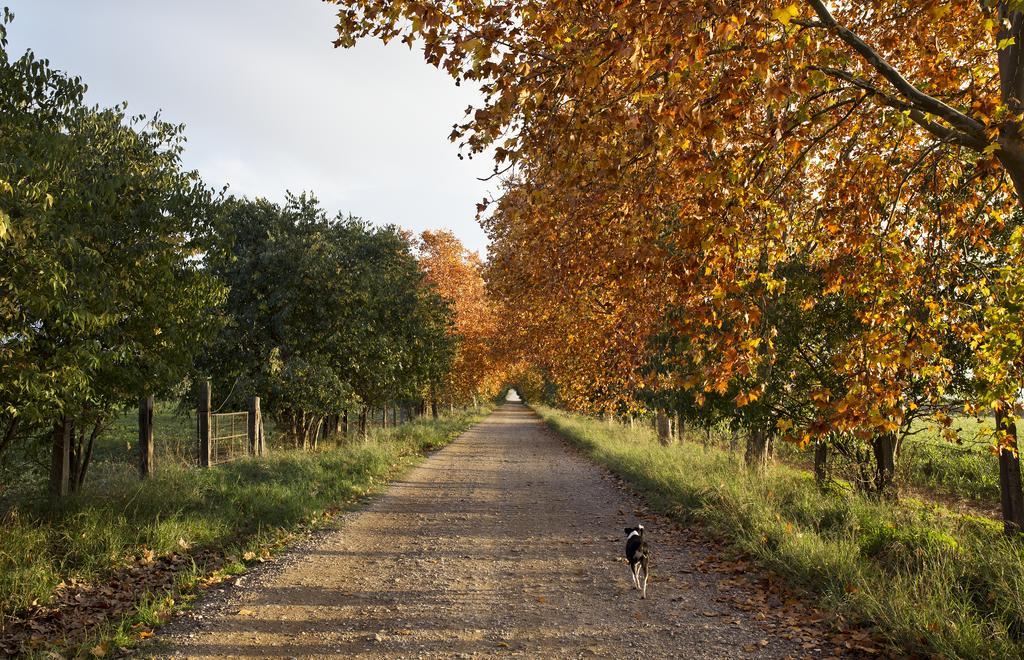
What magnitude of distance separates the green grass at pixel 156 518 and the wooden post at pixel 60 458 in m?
0.35

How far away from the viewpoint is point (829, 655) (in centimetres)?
495

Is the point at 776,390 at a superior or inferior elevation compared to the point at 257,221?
inferior

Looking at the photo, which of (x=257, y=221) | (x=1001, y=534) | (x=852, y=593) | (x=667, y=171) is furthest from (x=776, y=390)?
(x=257, y=221)

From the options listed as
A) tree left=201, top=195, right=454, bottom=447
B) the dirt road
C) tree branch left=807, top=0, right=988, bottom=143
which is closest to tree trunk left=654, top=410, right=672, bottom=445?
tree left=201, top=195, right=454, bottom=447

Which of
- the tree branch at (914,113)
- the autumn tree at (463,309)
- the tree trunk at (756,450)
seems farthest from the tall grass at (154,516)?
the autumn tree at (463,309)

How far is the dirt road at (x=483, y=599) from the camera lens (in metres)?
5.05

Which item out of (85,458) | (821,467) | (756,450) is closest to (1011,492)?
(821,467)

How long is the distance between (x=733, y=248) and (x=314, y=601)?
5.02m

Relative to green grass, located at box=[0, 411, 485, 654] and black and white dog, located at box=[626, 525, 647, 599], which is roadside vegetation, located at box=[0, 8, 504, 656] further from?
black and white dog, located at box=[626, 525, 647, 599]

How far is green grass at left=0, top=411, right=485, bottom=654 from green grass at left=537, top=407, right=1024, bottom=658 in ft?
19.9

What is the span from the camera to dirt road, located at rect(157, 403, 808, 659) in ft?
16.6

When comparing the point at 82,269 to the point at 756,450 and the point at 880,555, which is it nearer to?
the point at 880,555

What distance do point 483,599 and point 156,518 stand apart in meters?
4.41

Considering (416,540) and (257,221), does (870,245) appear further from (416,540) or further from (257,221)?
(257,221)
